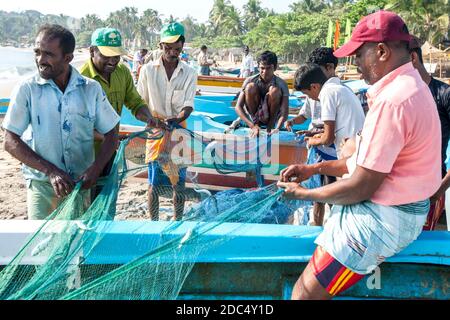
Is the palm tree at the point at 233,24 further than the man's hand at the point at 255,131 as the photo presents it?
Yes

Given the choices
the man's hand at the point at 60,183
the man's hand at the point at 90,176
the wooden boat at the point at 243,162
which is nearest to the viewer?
the man's hand at the point at 60,183

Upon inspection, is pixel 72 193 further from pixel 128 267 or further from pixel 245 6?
pixel 245 6

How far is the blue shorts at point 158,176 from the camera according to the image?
3.90 m

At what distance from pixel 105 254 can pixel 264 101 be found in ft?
11.5

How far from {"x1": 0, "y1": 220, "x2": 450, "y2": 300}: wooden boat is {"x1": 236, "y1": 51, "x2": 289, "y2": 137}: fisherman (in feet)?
10.1

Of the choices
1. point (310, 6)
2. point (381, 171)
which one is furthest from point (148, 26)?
point (381, 171)

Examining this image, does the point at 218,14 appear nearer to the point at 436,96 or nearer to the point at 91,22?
the point at 91,22

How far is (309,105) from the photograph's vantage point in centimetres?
552

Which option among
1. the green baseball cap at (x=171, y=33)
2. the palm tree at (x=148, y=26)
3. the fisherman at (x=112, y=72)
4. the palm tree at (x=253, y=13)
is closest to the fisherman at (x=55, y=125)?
the fisherman at (x=112, y=72)

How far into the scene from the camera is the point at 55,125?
2830mm

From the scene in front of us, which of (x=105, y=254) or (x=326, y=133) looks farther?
(x=326, y=133)

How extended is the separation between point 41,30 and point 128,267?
145 cm

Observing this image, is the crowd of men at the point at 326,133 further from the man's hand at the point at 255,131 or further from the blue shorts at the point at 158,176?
the man's hand at the point at 255,131
